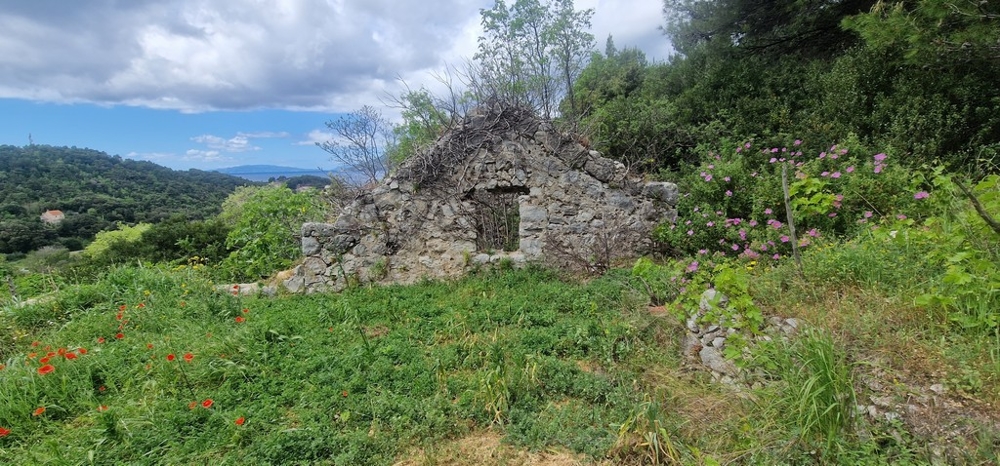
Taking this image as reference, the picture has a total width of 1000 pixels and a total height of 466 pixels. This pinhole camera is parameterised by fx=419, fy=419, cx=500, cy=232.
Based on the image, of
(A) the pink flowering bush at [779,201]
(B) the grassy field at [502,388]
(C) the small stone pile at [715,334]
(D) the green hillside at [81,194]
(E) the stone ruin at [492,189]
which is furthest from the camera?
(D) the green hillside at [81,194]

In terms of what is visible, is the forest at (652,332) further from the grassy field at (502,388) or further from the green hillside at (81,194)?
the green hillside at (81,194)

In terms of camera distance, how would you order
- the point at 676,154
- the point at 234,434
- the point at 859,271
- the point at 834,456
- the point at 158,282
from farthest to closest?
1. the point at 676,154
2. the point at 158,282
3. the point at 859,271
4. the point at 234,434
5. the point at 834,456

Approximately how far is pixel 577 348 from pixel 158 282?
6.17m

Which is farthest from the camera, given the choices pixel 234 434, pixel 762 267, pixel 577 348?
pixel 762 267

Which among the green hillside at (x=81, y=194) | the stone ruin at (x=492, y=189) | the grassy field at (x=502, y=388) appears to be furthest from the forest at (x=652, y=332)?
the green hillside at (x=81, y=194)

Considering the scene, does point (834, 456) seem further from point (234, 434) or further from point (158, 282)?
point (158, 282)

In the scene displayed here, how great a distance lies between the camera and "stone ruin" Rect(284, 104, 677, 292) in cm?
699

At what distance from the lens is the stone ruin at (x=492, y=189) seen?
22.9 feet

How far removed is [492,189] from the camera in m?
7.16

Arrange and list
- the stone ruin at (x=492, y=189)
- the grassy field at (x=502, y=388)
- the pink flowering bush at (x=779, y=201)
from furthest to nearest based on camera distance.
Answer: the stone ruin at (x=492, y=189), the pink flowering bush at (x=779, y=201), the grassy field at (x=502, y=388)

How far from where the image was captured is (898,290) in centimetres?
325

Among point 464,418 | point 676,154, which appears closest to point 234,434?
point 464,418

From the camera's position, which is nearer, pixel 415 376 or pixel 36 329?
pixel 415 376

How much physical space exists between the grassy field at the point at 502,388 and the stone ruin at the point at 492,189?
1.89m
